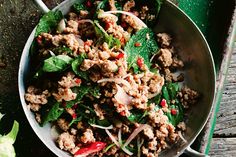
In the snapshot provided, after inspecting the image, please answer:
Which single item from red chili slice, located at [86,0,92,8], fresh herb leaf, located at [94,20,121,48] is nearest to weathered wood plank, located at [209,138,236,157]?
fresh herb leaf, located at [94,20,121,48]

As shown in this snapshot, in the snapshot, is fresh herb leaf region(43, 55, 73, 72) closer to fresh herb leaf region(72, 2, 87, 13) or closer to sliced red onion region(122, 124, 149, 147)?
fresh herb leaf region(72, 2, 87, 13)

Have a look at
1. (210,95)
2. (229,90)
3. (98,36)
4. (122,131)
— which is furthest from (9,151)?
(229,90)

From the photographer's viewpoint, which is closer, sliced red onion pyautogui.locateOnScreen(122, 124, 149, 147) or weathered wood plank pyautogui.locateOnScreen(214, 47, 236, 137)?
sliced red onion pyautogui.locateOnScreen(122, 124, 149, 147)

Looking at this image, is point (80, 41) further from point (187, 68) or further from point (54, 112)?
point (187, 68)

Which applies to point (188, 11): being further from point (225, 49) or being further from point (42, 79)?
point (42, 79)

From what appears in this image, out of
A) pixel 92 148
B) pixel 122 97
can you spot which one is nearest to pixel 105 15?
pixel 122 97

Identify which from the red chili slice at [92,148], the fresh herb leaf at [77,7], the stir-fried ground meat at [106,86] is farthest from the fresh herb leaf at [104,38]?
the red chili slice at [92,148]

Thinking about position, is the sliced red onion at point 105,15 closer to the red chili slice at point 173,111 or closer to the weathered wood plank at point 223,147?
the red chili slice at point 173,111
